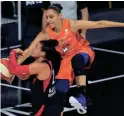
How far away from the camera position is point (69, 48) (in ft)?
11.6

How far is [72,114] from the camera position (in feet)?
13.1

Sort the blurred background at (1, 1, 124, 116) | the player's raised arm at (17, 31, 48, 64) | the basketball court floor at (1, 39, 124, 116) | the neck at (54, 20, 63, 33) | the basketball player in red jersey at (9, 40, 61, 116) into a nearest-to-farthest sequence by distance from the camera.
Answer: the basketball player in red jersey at (9, 40, 61, 116) < the player's raised arm at (17, 31, 48, 64) < the neck at (54, 20, 63, 33) < the basketball court floor at (1, 39, 124, 116) < the blurred background at (1, 1, 124, 116)

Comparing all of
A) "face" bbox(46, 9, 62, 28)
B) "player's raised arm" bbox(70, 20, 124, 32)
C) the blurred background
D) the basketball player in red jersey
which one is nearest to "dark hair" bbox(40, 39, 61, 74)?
the basketball player in red jersey

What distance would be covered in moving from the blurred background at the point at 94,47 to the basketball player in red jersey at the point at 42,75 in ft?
3.13

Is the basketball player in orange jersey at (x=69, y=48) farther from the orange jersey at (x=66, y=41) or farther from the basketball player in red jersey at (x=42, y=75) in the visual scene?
the basketball player in red jersey at (x=42, y=75)

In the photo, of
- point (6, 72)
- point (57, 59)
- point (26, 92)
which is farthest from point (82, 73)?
point (26, 92)

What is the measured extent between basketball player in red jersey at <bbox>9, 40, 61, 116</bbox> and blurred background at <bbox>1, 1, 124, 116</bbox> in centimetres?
96

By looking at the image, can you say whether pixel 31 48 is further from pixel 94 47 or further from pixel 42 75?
pixel 94 47

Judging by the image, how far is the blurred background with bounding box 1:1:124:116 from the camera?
416cm

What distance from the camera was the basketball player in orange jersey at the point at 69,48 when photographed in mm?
3342

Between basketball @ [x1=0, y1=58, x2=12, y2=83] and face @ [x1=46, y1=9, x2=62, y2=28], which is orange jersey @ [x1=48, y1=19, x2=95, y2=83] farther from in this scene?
basketball @ [x1=0, y1=58, x2=12, y2=83]

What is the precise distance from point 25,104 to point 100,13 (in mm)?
2992

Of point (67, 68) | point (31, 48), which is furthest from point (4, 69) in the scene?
point (67, 68)

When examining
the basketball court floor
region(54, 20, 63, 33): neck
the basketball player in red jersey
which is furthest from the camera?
the basketball court floor
